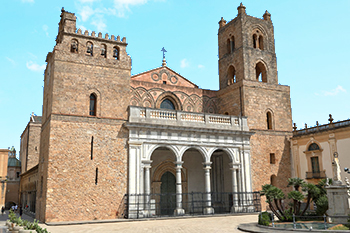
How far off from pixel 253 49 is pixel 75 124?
622 inches

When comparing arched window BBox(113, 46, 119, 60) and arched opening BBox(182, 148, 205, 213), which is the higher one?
arched window BBox(113, 46, 119, 60)

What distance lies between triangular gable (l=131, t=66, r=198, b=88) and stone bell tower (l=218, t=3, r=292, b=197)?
136 inches

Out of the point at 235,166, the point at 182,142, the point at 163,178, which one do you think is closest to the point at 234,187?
the point at 235,166

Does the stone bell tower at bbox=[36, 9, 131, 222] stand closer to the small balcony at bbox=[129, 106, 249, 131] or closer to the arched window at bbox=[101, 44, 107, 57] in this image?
the arched window at bbox=[101, 44, 107, 57]

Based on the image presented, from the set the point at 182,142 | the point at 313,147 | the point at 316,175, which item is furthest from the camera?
the point at 313,147

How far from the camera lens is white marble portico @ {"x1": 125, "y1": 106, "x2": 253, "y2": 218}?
21328mm

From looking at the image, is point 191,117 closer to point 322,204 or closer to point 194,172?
point 194,172

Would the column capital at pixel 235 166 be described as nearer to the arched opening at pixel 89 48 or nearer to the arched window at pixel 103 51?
the arched window at pixel 103 51

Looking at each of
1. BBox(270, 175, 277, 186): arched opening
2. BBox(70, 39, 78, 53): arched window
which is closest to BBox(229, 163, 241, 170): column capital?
BBox(270, 175, 277, 186): arched opening

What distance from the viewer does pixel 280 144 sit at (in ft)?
88.1

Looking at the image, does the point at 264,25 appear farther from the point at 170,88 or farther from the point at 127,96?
the point at 127,96

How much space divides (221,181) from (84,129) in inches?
475

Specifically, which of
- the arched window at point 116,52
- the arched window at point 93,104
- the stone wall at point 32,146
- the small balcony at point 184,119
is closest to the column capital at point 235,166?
the small balcony at point 184,119

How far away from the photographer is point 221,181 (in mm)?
26969
